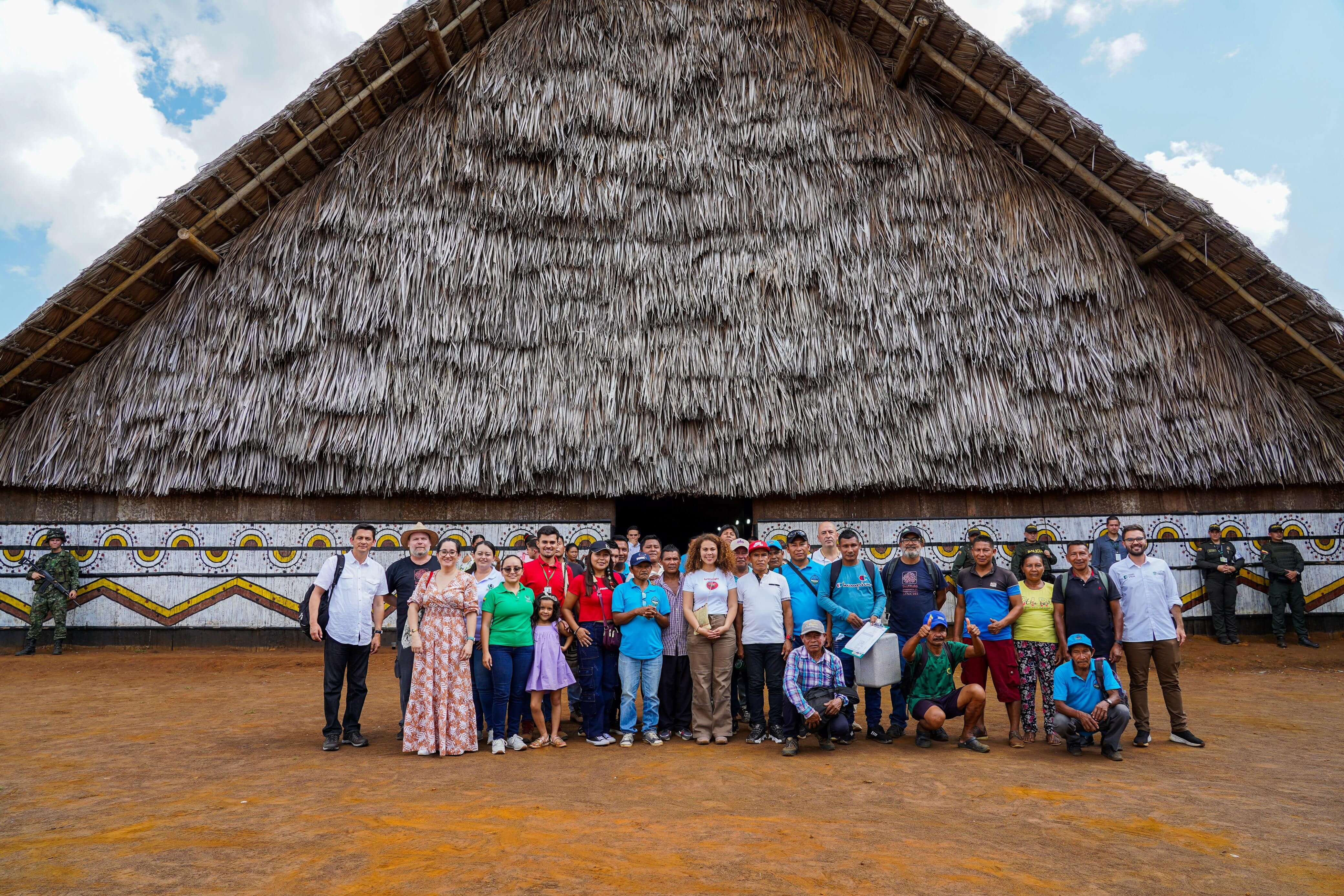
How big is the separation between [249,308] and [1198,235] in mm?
10665

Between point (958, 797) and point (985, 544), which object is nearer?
point (958, 797)

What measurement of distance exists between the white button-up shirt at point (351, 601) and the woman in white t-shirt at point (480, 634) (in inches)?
26.2

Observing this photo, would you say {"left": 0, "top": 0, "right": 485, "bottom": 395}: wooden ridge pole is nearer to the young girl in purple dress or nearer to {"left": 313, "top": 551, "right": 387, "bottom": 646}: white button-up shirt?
{"left": 313, "top": 551, "right": 387, "bottom": 646}: white button-up shirt

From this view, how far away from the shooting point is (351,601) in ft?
16.1

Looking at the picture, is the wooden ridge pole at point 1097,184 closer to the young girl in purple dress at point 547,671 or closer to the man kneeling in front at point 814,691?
the man kneeling in front at point 814,691

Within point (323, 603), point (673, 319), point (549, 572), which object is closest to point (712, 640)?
point (549, 572)

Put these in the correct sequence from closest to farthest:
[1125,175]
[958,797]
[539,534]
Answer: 1. [958,797]
2. [539,534]
3. [1125,175]

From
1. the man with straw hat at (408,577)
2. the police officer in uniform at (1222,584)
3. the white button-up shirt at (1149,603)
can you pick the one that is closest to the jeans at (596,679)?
the man with straw hat at (408,577)

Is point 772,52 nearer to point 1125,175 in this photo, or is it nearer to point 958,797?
point 1125,175

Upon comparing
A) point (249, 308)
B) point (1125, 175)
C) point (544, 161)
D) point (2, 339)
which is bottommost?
point (2, 339)

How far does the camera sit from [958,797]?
3764 mm

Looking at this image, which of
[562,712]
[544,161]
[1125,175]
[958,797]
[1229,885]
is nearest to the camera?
[1229,885]

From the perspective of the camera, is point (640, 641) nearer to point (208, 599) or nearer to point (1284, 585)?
point (208, 599)

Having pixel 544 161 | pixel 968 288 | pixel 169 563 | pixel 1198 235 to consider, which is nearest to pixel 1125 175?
pixel 1198 235
